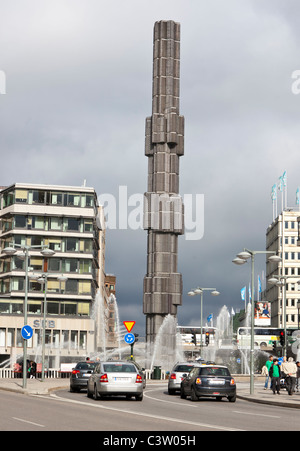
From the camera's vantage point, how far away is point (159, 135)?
75.2m

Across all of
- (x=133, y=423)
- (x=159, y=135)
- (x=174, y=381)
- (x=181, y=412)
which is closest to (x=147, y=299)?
(x=159, y=135)

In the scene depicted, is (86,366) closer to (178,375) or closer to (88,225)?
(178,375)

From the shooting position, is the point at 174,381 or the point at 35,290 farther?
the point at 35,290

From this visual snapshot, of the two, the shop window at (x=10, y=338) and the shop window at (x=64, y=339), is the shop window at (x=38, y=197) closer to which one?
the shop window at (x=10, y=338)

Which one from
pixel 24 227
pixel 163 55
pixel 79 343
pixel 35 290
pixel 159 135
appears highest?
pixel 163 55

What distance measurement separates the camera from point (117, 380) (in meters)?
28.2

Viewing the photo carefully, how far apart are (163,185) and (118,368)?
46.3 m

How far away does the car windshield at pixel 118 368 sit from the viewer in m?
28.3


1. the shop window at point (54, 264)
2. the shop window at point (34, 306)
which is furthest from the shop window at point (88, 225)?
the shop window at point (34, 306)

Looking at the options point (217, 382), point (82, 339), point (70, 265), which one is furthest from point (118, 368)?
point (70, 265)
